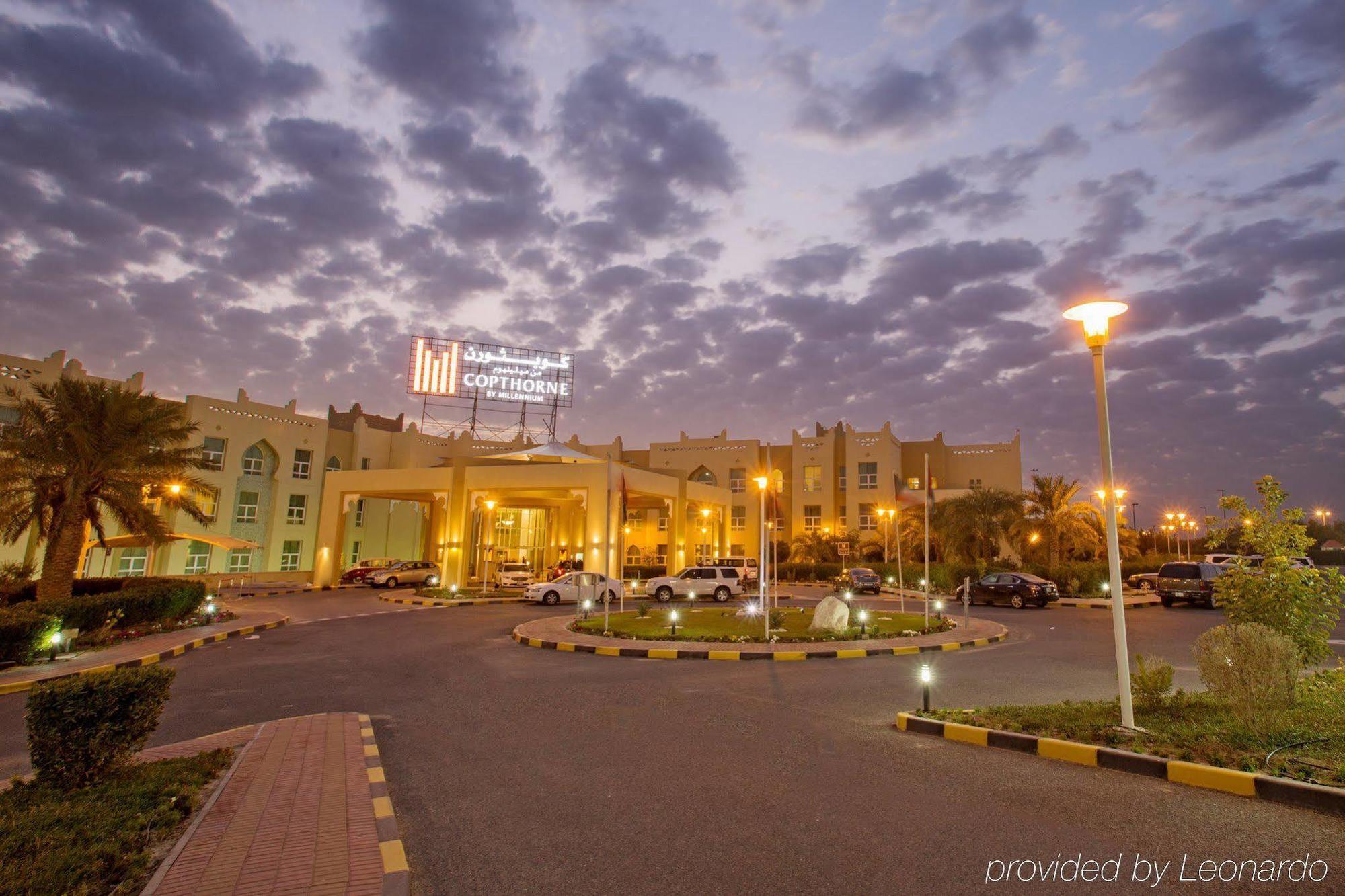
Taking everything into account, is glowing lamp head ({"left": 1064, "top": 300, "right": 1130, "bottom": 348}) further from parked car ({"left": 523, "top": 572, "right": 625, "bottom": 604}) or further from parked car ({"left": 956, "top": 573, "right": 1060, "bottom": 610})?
parked car ({"left": 956, "top": 573, "right": 1060, "bottom": 610})

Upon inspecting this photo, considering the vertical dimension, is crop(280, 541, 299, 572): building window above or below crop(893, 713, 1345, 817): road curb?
above

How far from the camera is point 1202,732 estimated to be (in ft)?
23.2

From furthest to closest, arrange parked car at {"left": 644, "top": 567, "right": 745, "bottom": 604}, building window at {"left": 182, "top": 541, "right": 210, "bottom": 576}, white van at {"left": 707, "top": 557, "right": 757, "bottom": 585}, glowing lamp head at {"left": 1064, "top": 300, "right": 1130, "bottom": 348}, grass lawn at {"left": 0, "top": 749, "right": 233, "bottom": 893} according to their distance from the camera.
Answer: white van at {"left": 707, "top": 557, "right": 757, "bottom": 585}, building window at {"left": 182, "top": 541, "right": 210, "bottom": 576}, parked car at {"left": 644, "top": 567, "right": 745, "bottom": 604}, glowing lamp head at {"left": 1064, "top": 300, "right": 1130, "bottom": 348}, grass lawn at {"left": 0, "top": 749, "right": 233, "bottom": 893}

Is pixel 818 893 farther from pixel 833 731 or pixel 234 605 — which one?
pixel 234 605

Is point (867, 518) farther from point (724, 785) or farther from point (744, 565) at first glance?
point (724, 785)

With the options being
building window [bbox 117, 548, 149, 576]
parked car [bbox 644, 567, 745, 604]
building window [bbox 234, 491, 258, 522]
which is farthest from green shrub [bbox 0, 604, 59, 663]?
building window [bbox 234, 491, 258, 522]

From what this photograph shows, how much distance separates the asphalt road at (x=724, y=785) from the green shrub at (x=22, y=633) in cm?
305

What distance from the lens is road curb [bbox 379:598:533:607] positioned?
1123 inches

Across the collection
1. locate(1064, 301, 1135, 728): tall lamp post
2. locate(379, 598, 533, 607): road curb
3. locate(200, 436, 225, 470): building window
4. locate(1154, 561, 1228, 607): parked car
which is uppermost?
locate(200, 436, 225, 470): building window

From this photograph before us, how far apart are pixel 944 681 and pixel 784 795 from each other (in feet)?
21.7

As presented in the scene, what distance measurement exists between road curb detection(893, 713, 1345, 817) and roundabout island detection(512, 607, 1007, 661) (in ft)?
20.7

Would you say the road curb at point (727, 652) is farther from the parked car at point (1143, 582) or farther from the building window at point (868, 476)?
the building window at point (868, 476)

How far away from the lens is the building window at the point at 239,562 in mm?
39375

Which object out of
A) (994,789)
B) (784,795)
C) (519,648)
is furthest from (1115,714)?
(519,648)
